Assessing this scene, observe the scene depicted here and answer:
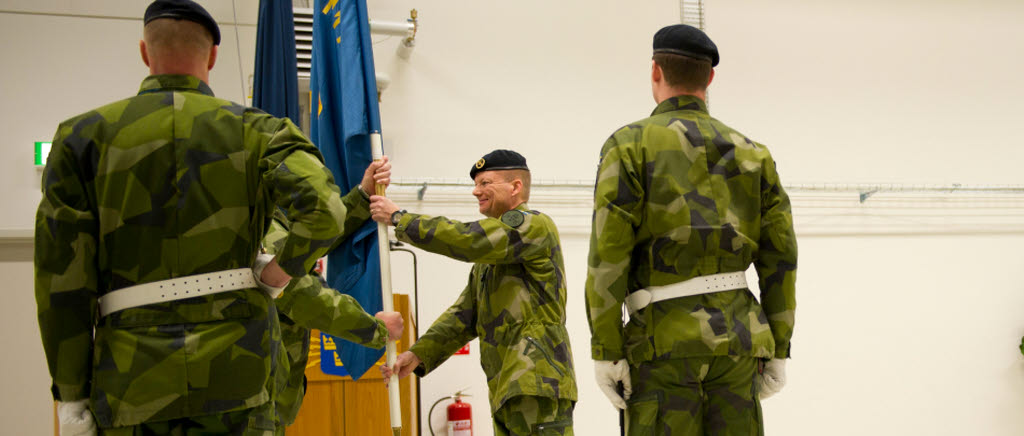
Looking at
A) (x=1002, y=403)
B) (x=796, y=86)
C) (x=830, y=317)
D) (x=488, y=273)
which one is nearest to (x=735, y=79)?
(x=796, y=86)

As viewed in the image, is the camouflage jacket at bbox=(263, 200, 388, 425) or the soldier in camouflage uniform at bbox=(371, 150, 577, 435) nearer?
the camouflage jacket at bbox=(263, 200, 388, 425)

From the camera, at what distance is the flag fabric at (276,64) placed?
362 cm

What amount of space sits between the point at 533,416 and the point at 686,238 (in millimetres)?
1023

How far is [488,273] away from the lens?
127 inches

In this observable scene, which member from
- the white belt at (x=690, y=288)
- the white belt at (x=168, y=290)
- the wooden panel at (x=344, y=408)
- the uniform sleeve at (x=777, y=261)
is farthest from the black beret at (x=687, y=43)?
the wooden panel at (x=344, y=408)

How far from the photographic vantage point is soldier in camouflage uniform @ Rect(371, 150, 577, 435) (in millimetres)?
2916

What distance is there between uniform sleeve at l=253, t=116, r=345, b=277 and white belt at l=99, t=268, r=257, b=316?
0.49 feet

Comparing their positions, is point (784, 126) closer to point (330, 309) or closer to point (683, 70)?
point (683, 70)

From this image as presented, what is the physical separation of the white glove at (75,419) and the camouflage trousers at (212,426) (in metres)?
0.04

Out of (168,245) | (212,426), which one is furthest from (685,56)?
(212,426)

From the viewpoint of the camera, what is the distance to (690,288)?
2264 millimetres

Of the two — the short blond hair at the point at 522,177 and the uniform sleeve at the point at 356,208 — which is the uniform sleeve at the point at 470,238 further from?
the short blond hair at the point at 522,177

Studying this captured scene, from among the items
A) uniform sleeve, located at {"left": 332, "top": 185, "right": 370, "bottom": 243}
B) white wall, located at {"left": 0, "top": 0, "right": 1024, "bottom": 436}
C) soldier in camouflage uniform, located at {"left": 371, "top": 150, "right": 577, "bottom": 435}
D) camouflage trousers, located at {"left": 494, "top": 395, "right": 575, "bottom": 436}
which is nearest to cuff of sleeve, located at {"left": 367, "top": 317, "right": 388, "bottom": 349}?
soldier in camouflage uniform, located at {"left": 371, "top": 150, "right": 577, "bottom": 435}

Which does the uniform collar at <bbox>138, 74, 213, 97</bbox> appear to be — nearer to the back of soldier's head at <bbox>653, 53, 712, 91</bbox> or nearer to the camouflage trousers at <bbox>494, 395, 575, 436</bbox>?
the back of soldier's head at <bbox>653, 53, 712, 91</bbox>
